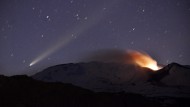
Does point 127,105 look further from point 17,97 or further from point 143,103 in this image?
point 17,97

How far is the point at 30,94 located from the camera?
6556 cm

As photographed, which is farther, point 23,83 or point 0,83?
point 23,83

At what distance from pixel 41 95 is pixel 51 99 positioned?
2289mm

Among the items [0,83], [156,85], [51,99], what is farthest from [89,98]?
[156,85]

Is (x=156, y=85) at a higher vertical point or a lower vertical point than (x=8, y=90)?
higher

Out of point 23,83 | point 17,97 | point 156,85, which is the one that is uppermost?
point 156,85

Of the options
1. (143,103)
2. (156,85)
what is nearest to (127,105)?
(143,103)

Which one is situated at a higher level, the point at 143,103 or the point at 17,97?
the point at 143,103

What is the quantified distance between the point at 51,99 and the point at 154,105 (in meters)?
37.0

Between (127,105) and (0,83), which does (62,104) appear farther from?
(127,105)

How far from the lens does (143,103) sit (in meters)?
91.9

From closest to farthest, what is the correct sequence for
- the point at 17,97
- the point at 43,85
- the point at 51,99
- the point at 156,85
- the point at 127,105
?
the point at 17,97 → the point at 51,99 → the point at 43,85 → the point at 127,105 → the point at 156,85

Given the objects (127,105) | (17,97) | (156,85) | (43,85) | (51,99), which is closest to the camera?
(17,97)

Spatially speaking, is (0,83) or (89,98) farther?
(89,98)
